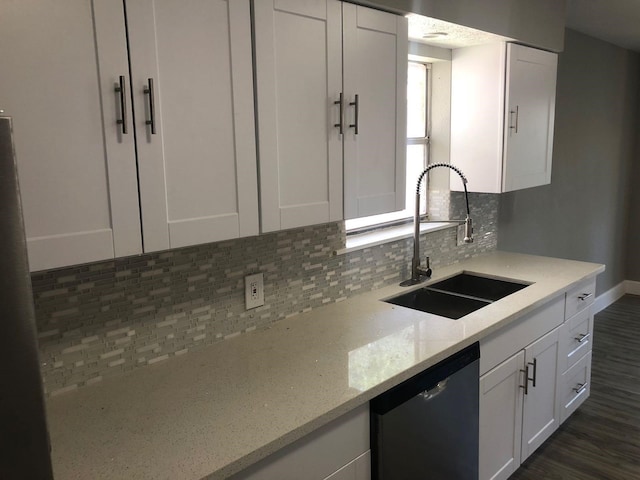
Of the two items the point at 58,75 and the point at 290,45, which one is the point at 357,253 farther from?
the point at 58,75

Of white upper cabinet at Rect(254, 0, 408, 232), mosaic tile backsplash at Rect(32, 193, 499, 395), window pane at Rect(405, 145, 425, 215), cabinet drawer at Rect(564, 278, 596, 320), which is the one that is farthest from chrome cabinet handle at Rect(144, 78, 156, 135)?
cabinet drawer at Rect(564, 278, 596, 320)

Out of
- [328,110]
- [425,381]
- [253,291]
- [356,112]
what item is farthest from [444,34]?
[425,381]

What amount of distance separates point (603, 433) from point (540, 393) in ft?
2.30

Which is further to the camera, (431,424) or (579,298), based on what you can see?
(579,298)

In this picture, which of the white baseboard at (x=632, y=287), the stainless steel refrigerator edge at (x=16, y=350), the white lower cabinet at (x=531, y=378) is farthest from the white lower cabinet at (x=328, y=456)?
the white baseboard at (x=632, y=287)

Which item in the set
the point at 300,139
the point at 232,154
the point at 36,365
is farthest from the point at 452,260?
→ the point at 36,365

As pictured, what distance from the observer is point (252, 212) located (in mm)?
1563

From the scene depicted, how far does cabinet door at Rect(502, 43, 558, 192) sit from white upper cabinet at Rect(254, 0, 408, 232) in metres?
0.93

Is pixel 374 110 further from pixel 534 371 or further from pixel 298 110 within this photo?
pixel 534 371

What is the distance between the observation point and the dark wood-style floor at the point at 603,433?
2582 millimetres

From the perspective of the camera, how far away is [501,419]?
2240 mm

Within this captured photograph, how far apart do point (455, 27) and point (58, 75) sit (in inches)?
67.4

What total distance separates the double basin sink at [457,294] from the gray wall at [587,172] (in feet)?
2.44

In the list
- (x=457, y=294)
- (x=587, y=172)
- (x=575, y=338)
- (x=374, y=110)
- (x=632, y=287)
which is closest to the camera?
(x=374, y=110)
